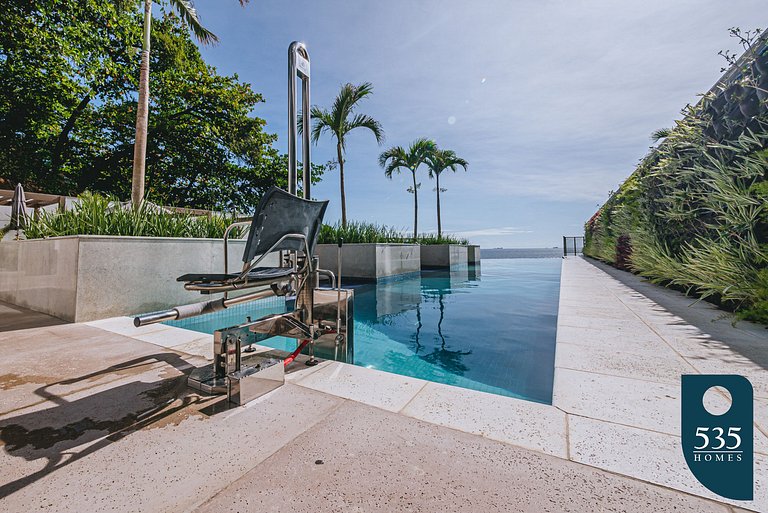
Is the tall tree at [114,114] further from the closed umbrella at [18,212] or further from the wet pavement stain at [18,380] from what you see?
the wet pavement stain at [18,380]

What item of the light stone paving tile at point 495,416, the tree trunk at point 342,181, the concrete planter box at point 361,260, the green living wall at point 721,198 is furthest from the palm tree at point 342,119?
the light stone paving tile at point 495,416

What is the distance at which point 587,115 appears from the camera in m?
7.54

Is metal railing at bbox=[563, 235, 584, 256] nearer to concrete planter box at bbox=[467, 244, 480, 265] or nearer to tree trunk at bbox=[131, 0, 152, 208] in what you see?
concrete planter box at bbox=[467, 244, 480, 265]

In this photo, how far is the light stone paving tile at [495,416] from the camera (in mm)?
1186

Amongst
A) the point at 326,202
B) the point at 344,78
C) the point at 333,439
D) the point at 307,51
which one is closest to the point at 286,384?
the point at 333,439

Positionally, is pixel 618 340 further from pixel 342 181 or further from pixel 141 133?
pixel 342 181

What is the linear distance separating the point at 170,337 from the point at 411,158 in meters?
15.6

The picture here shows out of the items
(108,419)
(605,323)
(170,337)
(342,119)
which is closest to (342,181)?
(342,119)

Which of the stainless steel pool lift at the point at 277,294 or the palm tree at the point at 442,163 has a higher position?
the palm tree at the point at 442,163

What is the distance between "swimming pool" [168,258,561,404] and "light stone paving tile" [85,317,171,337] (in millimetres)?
437

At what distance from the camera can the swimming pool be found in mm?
2480

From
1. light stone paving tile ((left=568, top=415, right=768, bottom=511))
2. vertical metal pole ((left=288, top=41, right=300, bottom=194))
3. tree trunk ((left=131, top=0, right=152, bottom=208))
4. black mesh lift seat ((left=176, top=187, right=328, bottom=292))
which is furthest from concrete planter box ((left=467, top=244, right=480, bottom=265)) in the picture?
light stone paving tile ((left=568, top=415, right=768, bottom=511))

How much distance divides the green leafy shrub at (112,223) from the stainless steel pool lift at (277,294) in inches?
122

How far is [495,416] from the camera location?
Answer: 1378 millimetres
